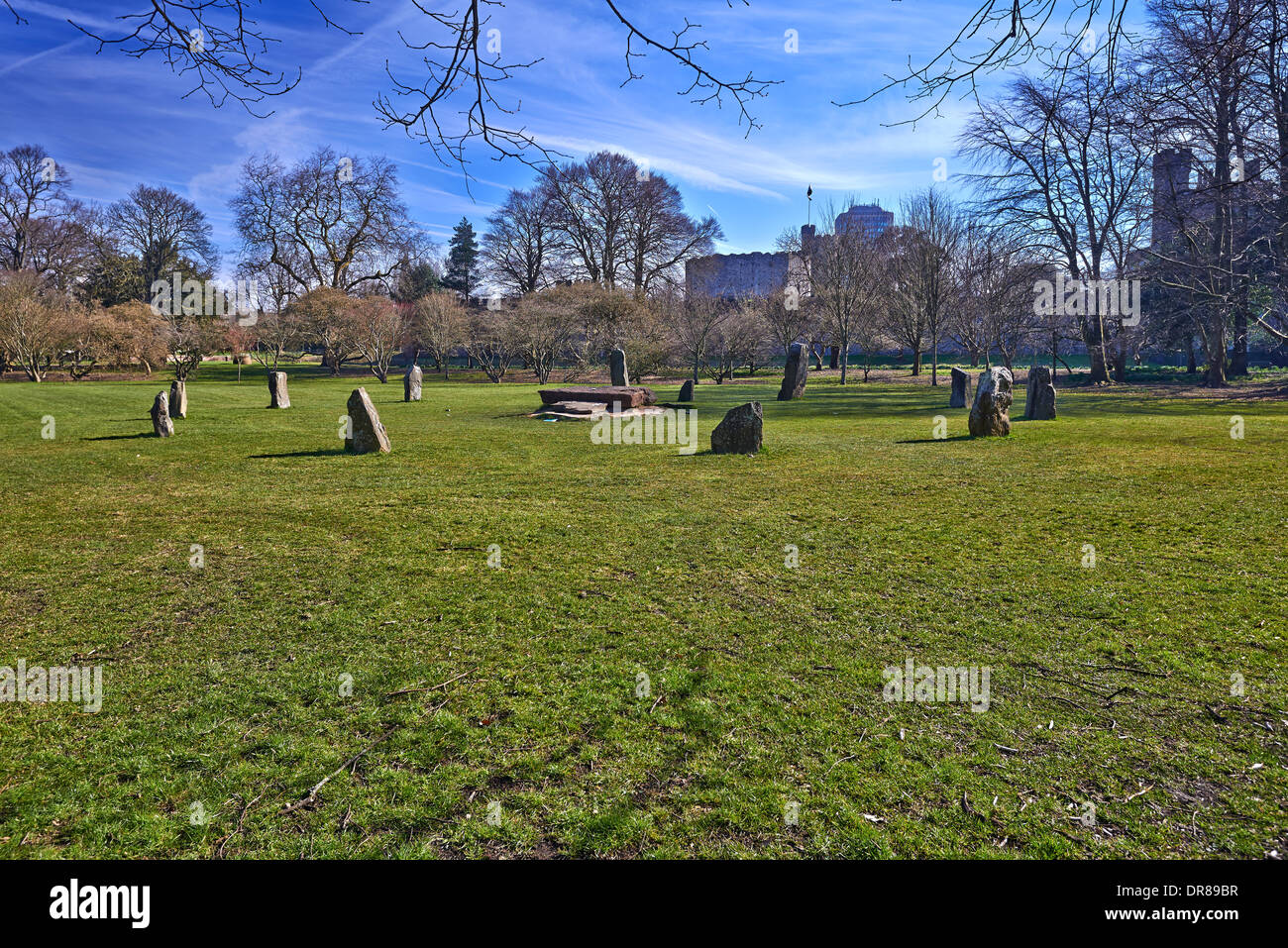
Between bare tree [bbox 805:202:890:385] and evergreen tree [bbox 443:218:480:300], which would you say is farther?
evergreen tree [bbox 443:218:480:300]

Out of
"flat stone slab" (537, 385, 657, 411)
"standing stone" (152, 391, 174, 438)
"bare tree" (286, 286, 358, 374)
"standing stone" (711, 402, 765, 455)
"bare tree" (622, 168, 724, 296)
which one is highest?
"bare tree" (622, 168, 724, 296)

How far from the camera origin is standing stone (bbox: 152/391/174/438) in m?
13.5

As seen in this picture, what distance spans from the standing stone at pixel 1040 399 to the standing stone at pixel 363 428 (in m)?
13.8

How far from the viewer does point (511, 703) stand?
328 centimetres

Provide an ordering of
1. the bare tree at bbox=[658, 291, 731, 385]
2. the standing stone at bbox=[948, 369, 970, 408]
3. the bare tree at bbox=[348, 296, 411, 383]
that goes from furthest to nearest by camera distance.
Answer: the bare tree at bbox=[348, 296, 411, 383] → the bare tree at bbox=[658, 291, 731, 385] → the standing stone at bbox=[948, 369, 970, 408]

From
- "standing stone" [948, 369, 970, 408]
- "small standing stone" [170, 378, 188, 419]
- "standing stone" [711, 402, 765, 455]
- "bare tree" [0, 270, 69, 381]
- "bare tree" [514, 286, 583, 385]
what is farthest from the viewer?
"bare tree" [514, 286, 583, 385]

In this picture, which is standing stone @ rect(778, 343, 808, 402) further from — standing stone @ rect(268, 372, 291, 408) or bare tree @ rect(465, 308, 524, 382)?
bare tree @ rect(465, 308, 524, 382)

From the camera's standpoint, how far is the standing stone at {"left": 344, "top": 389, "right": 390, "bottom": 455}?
1166cm

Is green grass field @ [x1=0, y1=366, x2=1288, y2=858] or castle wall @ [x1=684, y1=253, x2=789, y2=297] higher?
castle wall @ [x1=684, y1=253, x2=789, y2=297]

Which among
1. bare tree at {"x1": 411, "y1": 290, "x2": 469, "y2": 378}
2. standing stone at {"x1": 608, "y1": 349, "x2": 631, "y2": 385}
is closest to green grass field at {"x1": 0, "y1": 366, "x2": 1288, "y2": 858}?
standing stone at {"x1": 608, "y1": 349, "x2": 631, "y2": 385}

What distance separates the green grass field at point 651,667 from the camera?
2.42 metres

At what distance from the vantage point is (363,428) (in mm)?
11703

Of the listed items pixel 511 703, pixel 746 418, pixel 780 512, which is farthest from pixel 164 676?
pixel 746 418

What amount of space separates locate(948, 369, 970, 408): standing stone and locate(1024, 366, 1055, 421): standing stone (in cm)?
280
